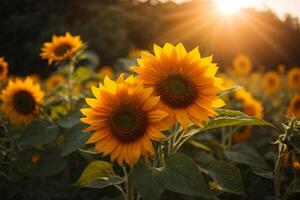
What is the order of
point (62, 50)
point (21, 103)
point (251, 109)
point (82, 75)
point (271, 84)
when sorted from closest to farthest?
point (21, 103)
point (62, 50)
point (82, 75)
point (251, 109)
point (271, 84)

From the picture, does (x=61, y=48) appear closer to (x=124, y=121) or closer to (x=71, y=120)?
(x=71, y=120)

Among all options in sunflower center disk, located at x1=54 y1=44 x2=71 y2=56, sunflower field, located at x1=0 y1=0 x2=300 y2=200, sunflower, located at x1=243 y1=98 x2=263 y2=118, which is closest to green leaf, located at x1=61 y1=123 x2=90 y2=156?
sunflower field, located at x1=0 y1=0 x2=300 y2=200

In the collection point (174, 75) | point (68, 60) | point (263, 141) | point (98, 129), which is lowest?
point (263, 141)

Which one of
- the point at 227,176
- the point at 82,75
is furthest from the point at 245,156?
the point at 82,75

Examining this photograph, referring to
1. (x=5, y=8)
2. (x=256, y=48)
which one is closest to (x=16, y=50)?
(x=5, y=8)

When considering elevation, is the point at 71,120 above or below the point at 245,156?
above

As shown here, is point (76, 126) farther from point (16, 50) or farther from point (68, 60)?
point (16, 50)

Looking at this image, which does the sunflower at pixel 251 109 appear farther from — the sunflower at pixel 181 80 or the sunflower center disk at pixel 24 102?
the sunflower at pixel 181 80

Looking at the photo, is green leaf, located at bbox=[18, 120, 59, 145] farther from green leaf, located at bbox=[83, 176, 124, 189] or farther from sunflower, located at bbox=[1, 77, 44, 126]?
green leaf, located at bbox=[83, 176, 124, 189]
